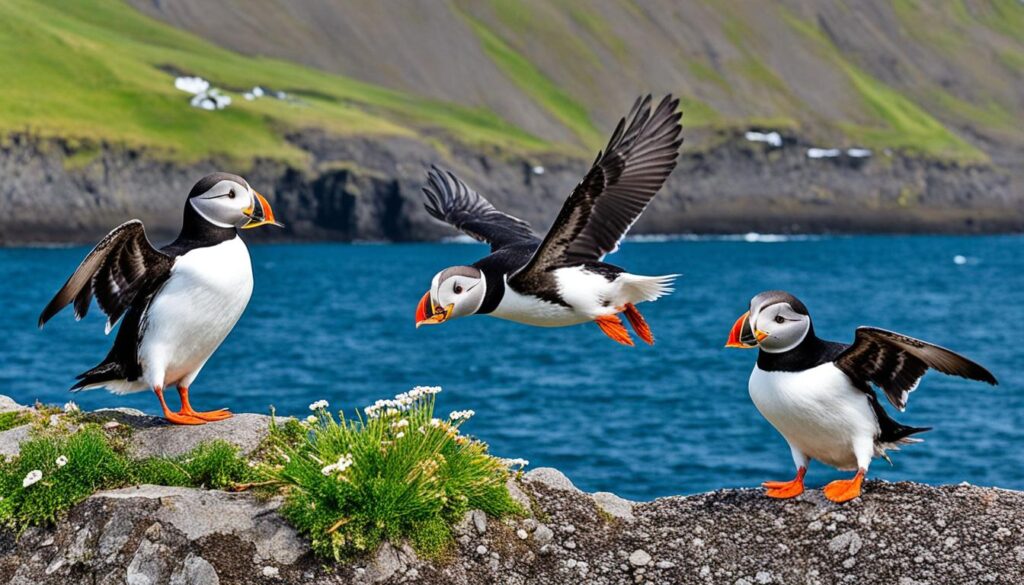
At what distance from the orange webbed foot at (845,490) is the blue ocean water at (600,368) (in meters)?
15.3

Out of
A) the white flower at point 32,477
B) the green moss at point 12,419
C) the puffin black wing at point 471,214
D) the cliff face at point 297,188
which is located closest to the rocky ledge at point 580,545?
the white flower at point 32,477

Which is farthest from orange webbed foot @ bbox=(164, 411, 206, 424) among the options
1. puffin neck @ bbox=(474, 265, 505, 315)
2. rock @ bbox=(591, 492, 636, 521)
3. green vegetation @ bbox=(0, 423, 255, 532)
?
rock @ bbox=(591, 492, 636, 521)

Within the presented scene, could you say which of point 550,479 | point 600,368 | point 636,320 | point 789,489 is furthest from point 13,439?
point 600,368

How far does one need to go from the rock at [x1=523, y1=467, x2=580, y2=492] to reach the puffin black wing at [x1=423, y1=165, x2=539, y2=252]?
224 cm

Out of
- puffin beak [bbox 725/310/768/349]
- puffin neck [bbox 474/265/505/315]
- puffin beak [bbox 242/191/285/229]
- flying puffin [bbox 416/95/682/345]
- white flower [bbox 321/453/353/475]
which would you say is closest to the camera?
white flower [bbox 321/453/353/475]

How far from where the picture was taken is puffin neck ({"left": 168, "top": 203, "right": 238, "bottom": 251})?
432 inches

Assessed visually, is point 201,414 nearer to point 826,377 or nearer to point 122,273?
point 122,273

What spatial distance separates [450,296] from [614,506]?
2.30 metres

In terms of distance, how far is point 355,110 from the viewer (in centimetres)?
19625

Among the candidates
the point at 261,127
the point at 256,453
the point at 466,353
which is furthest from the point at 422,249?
the point at 256,453

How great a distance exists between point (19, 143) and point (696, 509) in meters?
151

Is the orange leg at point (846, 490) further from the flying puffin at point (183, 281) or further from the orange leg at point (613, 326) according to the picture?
the flying puffin at point (183, 281)

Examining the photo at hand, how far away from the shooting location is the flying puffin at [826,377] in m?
9.78

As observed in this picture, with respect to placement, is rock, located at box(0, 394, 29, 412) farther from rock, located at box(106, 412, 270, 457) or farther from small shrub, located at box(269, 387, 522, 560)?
small shrub, located at box(269, 387, 522, 560)
